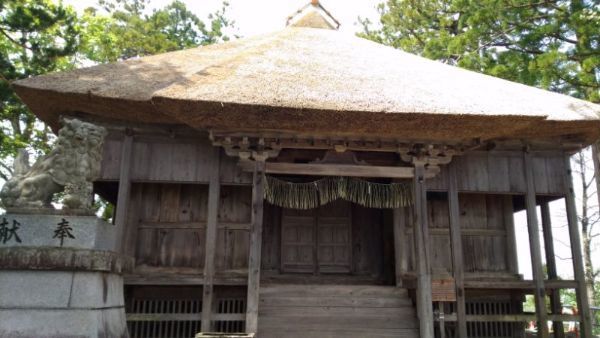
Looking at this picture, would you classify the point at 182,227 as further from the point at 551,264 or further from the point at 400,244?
the point at 551,264

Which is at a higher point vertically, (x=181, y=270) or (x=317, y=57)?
(x=317, y=57)

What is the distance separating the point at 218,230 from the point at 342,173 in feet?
8.54

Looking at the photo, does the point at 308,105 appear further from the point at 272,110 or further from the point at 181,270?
the point at 181,270

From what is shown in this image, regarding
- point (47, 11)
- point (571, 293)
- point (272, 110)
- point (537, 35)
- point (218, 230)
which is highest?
point (537, 35)

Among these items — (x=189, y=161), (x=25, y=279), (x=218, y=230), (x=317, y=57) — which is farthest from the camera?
(x=317, y=57)

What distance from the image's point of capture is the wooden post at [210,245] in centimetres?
741

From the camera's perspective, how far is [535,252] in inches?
315

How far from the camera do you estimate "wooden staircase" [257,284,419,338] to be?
732cm

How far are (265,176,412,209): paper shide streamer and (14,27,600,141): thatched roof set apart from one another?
122 centimetres

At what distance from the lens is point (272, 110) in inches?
254

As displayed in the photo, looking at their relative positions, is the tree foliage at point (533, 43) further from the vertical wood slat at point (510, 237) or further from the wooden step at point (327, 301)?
the wooden step at point (327, 301)

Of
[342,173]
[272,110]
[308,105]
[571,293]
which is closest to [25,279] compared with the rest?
[272,110]

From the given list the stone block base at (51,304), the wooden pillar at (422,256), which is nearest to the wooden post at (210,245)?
the stone block base at (51,304)

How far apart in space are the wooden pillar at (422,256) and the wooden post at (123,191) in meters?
4.79
